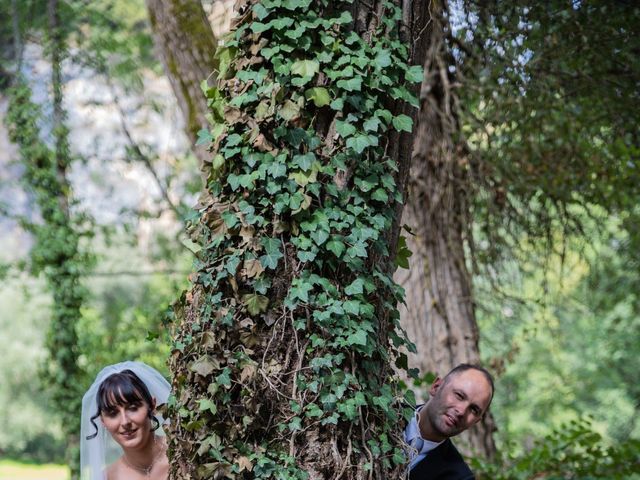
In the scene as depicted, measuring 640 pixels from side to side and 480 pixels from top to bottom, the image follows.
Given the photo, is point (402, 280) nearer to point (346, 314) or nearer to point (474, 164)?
point (474, 164)

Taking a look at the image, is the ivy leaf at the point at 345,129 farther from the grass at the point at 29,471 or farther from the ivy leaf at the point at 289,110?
the grass at the point at 29,471

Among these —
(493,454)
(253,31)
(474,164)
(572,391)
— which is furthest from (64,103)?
(572,391)

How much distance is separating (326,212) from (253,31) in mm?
772

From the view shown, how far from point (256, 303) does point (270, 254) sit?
7.8 inches

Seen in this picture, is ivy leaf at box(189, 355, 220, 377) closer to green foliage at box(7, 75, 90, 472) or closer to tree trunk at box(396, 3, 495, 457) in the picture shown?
tree trunk at box(396, 3, 495, 457)

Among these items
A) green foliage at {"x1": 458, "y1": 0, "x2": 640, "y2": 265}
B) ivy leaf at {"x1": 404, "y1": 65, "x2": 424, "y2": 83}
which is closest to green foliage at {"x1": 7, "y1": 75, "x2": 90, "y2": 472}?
green foliage at {"x1": 458, "y1": 0, "x2": 640, "y2": 265}

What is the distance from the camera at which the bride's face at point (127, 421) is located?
14.6 feet

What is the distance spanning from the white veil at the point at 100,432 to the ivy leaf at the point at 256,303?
149 centimetres

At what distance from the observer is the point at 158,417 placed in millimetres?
4715

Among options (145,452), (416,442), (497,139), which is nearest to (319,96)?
(416,442)

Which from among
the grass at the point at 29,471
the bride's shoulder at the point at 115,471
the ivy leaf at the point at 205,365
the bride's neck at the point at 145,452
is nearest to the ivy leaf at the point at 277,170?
the ivy leaf at the point at 205,365

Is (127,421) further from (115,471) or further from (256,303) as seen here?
(256,303)

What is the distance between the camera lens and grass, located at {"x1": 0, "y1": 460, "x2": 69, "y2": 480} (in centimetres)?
3147

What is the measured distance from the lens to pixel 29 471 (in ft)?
107
